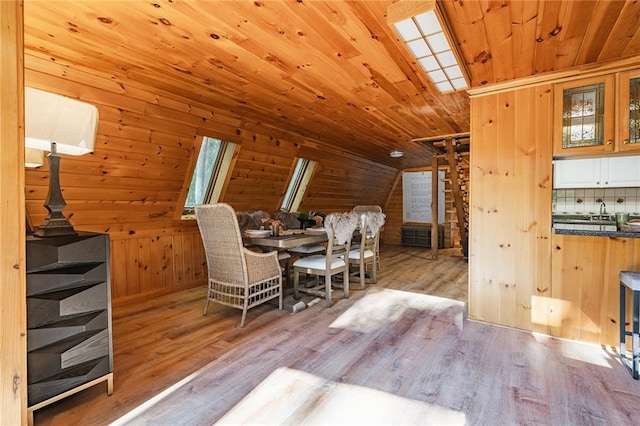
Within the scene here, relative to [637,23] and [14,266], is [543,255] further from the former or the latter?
[14,266]

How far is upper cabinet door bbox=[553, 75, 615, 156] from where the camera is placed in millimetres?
2387

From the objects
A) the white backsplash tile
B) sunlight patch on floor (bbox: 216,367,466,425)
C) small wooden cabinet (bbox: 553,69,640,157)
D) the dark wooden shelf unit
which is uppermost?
small wooden cabinet (bbox: 553,69,640,157)

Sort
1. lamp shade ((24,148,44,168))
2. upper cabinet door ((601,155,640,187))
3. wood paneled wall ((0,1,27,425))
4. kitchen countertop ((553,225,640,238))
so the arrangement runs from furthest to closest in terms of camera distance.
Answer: upper cabinet door ((601,155,640,187)) < kitchen countertop ((553,225,640,238)) < lamp shade ((24,148,44,168)) < wood paneled wall ((0,1,27,425))

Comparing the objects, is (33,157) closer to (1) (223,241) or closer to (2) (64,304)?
(2) (64,304)

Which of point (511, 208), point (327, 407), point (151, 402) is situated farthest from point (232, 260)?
point (511, 208)

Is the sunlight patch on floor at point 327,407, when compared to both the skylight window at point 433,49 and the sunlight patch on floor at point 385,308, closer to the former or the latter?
the sunlight patch on floor at point 385,308

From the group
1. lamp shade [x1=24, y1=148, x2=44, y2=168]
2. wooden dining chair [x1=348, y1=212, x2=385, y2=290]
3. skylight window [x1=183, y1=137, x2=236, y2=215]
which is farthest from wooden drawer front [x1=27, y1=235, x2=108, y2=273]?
wooden dining chair [x1=348, y1=212, x2=385, y2=290]

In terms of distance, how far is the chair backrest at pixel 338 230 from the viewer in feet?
11.1

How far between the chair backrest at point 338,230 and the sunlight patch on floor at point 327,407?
5.36 feet

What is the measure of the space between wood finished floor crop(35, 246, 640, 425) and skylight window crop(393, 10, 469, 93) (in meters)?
2.19

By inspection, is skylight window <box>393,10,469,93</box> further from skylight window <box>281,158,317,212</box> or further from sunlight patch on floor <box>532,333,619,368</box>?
skylight window <box>281,158,317,212</box>

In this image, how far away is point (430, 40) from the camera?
205 cm

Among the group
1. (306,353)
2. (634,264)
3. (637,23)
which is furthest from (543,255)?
(306,353)

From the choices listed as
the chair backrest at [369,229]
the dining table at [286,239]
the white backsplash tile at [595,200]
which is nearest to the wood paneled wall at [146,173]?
the dining table at [286,239]
